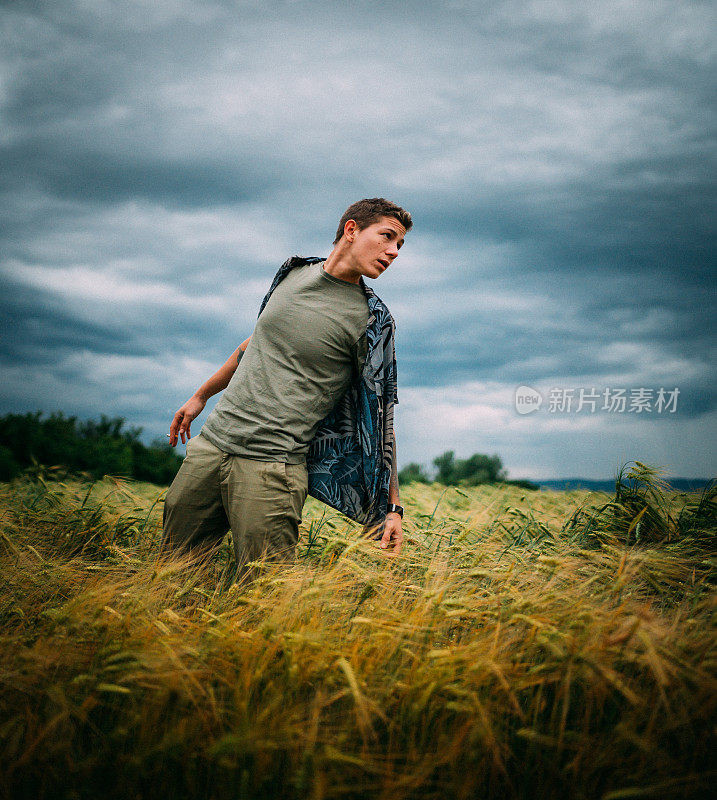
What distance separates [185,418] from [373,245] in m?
1.38

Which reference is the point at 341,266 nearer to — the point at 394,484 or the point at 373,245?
the point at 373,245

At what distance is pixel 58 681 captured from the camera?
1886 mm

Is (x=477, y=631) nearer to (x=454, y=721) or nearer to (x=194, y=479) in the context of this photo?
(x=454, y=721)

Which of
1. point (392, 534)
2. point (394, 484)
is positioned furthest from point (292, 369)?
point (392, 534)

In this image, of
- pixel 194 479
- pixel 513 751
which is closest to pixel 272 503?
pixel 194 479

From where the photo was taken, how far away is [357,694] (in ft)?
4.98

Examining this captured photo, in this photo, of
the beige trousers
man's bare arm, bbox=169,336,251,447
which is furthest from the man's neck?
the beige trousers

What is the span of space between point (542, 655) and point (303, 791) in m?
1.01

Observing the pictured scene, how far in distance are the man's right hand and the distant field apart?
78cm

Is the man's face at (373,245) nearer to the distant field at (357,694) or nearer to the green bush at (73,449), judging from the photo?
the distant field at (357,694)

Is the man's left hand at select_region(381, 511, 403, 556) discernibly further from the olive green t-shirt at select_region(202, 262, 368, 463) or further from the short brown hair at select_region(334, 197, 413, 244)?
the short brown hair at select_region(334, 197, 413, 244)

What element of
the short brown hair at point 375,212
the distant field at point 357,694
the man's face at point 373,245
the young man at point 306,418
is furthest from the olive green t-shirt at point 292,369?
the distant field at point 357,694

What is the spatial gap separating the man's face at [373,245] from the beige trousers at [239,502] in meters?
0.99

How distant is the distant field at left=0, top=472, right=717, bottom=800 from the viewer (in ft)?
5.06
